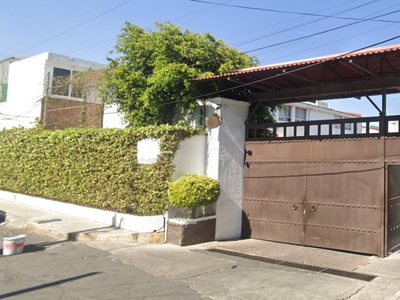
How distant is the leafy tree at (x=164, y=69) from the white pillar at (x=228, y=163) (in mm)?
850

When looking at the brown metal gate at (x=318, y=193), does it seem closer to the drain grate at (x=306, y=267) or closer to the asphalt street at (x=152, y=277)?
the drain grate at (x=306, y=267)

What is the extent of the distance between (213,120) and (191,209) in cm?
240

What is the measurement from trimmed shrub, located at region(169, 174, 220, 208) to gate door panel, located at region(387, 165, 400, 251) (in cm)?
400

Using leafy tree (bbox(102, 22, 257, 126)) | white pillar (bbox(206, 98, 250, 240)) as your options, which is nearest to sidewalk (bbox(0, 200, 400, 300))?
white pillar (bbox(206, 98, 250, 240))

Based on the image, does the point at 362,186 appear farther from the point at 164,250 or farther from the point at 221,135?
the point at 164,250

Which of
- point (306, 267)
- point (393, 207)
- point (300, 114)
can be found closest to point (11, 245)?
point (306, 267)

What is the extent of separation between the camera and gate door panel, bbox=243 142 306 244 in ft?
31.1

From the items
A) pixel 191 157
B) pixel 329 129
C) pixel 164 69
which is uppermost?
pixel 164 69

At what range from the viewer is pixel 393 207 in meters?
8.62

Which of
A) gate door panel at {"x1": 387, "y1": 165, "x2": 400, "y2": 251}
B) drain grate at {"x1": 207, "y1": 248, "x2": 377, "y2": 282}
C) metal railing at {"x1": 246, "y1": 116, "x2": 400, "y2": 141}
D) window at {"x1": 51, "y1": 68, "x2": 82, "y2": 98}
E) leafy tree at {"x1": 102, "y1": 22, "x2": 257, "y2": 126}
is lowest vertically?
drain grate at {"x1": 207, "y1": 248, "x2": 377, "y2": 282}

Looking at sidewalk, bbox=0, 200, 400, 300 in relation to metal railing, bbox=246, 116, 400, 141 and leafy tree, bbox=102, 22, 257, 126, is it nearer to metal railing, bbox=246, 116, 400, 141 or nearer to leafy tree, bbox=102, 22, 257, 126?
metal railing, bbox=246, 116, 400, 141

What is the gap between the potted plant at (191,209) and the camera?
895 cm

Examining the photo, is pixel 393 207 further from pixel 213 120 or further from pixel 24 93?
pixel 24 93

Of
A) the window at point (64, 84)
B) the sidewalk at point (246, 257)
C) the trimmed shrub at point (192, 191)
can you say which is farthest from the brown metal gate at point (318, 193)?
the window at point (64, 84)
